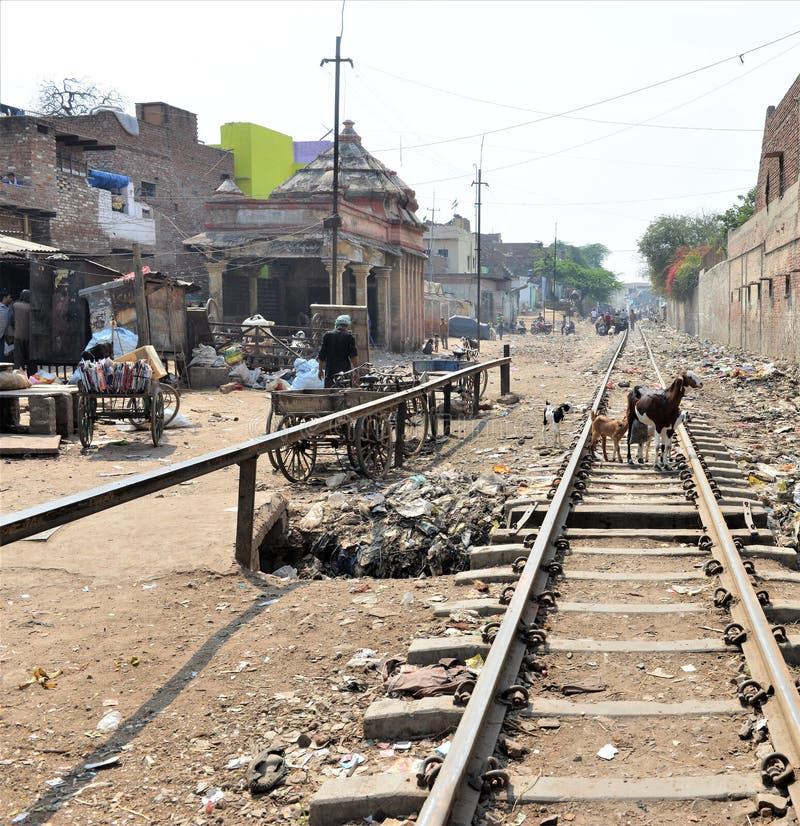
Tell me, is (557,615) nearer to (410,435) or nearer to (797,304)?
(410,435)

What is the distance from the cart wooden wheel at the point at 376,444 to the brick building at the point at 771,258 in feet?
49.6

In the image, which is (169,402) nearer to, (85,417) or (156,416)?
(156,416)

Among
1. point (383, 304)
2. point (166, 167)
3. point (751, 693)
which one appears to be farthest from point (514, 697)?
point (166, 167)

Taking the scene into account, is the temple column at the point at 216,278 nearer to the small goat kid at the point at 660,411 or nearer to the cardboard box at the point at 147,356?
the cardboard box at the point at 147,356

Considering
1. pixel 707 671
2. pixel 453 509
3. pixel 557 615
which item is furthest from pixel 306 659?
pixel 453 509

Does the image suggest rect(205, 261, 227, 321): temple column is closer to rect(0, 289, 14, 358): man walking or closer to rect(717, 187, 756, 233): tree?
rect(0, 289, 14, 358): man walking

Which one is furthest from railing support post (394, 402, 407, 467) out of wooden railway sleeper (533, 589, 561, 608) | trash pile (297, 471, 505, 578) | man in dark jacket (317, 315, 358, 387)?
wooden railway sleeper (533, 589, 561, 608)

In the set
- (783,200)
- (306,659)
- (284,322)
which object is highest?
(783,200)

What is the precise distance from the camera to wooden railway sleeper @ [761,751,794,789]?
290 centimetres

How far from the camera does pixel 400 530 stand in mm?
7445

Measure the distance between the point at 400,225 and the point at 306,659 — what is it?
109 ft

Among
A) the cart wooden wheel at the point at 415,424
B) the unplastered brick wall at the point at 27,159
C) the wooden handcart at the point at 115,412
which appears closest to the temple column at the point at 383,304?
the unplastered brick wall at the point at 27,159

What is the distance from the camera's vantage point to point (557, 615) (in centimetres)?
469

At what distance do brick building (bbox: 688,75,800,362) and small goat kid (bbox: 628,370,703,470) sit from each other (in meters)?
14.4
